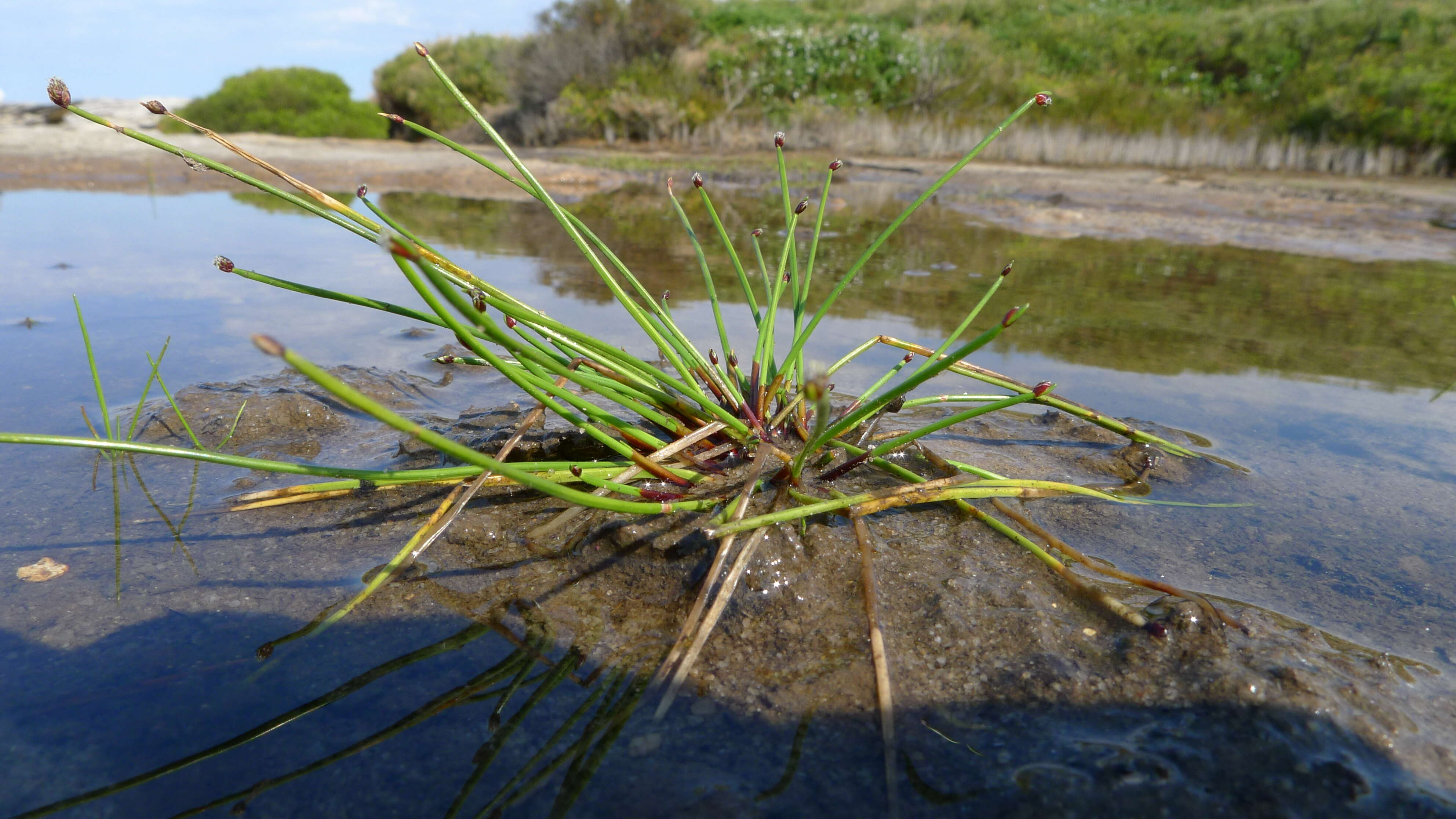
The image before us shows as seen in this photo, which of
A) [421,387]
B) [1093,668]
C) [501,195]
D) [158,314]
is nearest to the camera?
[1093,668]

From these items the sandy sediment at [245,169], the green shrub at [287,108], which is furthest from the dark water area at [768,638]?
the green shrub at [287,108]

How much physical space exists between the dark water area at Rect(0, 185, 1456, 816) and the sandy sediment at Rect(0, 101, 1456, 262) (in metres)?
5.01

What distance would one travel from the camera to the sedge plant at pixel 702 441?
119cm

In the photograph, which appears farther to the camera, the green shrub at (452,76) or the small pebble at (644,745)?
the green shrub at (452,76)

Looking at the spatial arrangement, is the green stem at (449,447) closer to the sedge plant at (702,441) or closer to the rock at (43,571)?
the sedge plant at (702,441)

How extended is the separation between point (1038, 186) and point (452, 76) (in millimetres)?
20735

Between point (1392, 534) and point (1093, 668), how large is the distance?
989 mm

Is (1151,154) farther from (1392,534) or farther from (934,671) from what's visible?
(934,671)

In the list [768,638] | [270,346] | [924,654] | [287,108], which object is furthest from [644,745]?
[287,108]

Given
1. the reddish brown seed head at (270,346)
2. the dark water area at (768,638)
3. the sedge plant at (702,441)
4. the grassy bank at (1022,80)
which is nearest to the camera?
the reddish brown seed head at (270,346)

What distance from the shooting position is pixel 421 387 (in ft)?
8.32

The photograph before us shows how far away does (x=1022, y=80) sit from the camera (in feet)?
59.5

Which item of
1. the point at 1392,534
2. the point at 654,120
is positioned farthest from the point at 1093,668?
the point at 654,120

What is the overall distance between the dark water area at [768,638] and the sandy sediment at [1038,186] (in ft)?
16.4
